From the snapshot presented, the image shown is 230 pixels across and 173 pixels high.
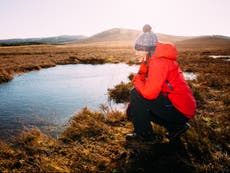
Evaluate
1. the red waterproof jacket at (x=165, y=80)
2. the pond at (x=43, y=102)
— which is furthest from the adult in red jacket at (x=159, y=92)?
the pond at (x=43, y=102)

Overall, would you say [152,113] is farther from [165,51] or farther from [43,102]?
[43,102]

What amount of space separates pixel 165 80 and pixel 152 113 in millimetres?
753

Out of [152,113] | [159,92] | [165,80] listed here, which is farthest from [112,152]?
[165,80]

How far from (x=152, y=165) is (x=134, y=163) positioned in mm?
286

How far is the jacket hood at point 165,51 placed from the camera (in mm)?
3574

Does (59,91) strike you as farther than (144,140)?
Yes

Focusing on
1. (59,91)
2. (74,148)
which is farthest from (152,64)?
(59,91)

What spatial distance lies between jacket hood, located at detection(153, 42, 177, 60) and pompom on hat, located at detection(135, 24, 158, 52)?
210 millimetres

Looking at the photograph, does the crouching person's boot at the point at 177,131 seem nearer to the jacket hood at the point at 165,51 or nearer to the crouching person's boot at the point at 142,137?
the crouching person's boot at the point at 142,137

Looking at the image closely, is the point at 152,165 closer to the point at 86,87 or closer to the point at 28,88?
the point at 86,87

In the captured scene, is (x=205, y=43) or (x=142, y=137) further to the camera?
(x=205, y=43)

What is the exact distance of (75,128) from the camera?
5020mm

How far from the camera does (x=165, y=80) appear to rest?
3703 millimetres

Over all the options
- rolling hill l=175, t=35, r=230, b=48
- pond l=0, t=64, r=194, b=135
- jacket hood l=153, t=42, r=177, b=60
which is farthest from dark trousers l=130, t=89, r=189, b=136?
rolling hill l=175, t=35, r=230, b=48
